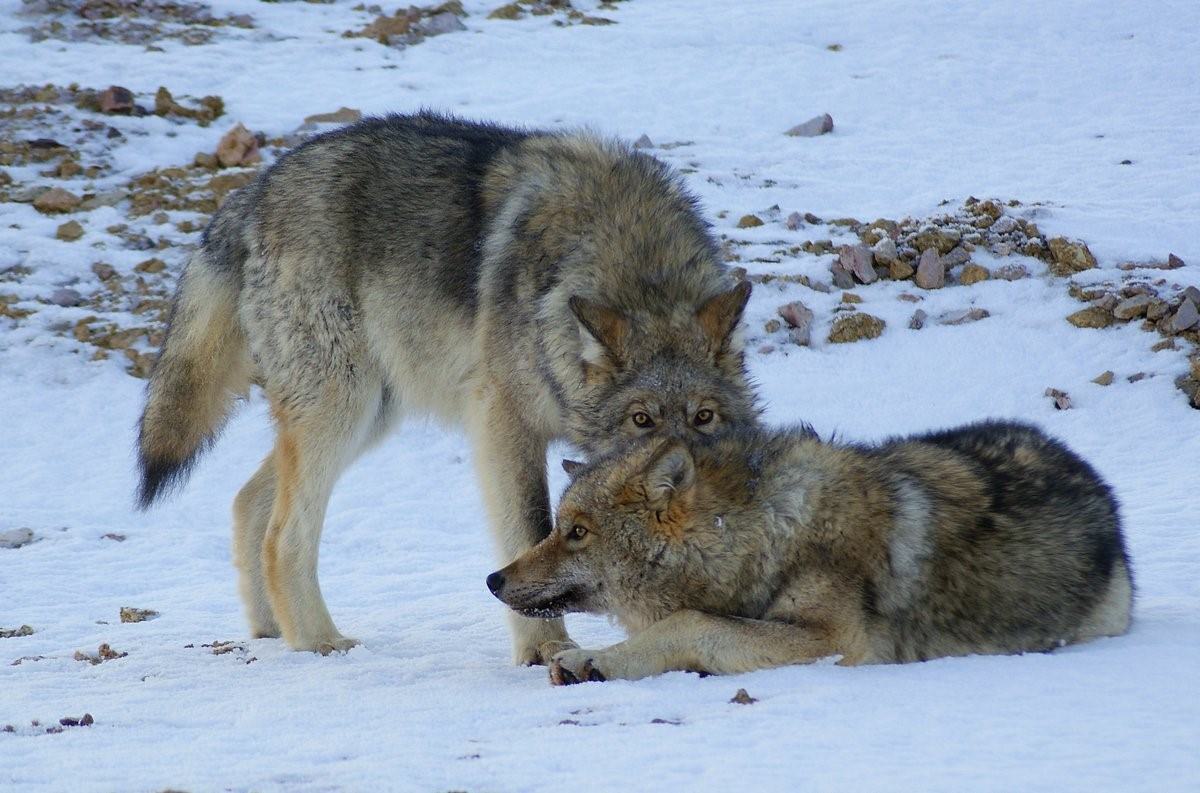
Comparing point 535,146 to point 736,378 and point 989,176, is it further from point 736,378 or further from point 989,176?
point 989,176

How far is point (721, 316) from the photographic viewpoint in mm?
5816

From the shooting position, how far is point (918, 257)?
12188 millimetres

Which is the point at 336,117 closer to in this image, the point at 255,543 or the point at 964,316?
the point at 964,316

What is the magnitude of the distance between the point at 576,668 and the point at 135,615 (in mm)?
3912

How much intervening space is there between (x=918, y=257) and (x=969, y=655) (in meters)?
7.96

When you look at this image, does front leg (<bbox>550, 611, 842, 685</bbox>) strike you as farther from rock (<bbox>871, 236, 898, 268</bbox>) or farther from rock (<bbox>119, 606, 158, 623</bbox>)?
rock (<bbox>871, 236, 898, 268</bbox>)

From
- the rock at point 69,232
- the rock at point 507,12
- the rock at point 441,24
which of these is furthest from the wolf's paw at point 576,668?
the rock at point 507,12

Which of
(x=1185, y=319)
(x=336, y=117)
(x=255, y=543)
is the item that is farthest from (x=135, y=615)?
(x=336, y=117)

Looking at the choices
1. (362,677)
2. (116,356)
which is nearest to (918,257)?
(116,356)

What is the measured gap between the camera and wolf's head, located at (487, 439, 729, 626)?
4.91 meters

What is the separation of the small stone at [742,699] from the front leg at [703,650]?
0.41 metres

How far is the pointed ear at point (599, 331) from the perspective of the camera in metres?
5.68

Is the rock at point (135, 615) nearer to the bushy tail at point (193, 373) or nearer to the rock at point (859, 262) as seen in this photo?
the bushy tail at point (193, 373)

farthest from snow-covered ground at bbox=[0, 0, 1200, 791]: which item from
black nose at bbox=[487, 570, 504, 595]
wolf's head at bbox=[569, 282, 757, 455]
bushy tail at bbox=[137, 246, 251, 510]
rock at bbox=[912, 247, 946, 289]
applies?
wolf's head at bbox=[569, 282, 757, 455]
